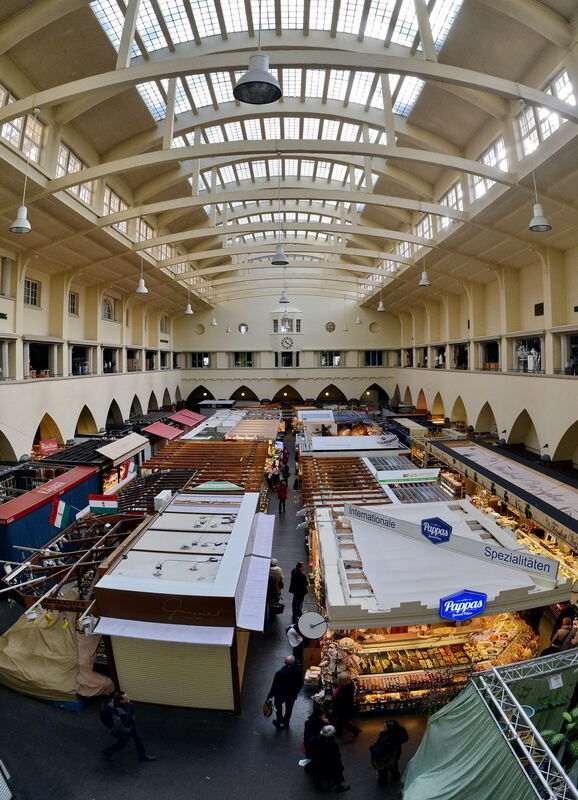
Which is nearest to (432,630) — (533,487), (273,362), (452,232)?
(533,487)

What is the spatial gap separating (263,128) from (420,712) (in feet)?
52.8

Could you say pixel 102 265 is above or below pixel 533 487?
above

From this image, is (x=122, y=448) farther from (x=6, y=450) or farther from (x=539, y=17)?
(x=539, y=17)

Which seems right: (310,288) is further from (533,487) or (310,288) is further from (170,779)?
(170,779)

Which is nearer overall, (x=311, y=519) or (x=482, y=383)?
(x=311, y=519)

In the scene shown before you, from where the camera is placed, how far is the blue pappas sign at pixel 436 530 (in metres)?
6.01

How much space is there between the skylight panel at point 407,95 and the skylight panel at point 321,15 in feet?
8.07

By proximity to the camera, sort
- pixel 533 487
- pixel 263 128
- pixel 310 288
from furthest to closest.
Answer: pixel 310 288 → pixel 263 128 → pixel 533 487

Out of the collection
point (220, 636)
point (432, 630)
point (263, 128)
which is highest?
point (263, 128)

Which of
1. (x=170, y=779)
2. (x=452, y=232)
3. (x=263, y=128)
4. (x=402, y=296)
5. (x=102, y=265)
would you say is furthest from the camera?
(x=402, y=296)

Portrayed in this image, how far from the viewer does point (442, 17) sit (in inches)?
347

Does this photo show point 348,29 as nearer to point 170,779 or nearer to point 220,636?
point 220,636

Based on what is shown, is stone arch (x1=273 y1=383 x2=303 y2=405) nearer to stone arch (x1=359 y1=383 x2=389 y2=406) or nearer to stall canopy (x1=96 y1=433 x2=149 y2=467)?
stone arch (x1=359 y1=383 x2=389 y2=406)

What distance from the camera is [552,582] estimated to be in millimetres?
5500
